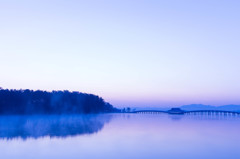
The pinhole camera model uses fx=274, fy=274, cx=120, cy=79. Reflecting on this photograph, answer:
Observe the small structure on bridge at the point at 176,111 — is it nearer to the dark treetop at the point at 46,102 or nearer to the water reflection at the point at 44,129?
the dark treetop at the point at 46,102

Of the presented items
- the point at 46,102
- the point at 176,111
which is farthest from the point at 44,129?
the point at 176,111

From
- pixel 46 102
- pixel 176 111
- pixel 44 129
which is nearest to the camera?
pixel 44 129

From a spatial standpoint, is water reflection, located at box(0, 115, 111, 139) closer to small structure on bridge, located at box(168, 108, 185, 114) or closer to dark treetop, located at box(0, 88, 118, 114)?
dark treetop, located at box(0, 88, 118, 114)

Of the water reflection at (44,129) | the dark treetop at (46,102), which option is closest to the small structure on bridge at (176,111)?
the dark treetop at (46,102)

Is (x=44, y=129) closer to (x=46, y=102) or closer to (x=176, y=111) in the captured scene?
(x=46, y=102)

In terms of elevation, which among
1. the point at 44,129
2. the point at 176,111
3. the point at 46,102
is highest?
the point at 46,102

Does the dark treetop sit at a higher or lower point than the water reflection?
higher

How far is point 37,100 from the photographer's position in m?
59.3

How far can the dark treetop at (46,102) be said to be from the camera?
50.6 metres

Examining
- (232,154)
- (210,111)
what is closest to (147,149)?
(232,154)

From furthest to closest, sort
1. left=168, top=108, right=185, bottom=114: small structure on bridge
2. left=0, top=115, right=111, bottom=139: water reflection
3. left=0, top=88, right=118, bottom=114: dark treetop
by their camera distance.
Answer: left=168, top=108, right=185, bottom=114: small structure on bridge < left=0, top=88, right=118, bottom=114: dark treetop < left=0, top=115, right=111, bottom=139: water reflection

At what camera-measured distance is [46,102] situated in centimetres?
6041

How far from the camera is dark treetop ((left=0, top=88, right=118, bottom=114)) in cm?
5065

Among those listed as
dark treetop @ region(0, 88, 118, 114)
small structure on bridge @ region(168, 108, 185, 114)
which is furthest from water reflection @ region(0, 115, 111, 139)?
small structure on bridge @ region(168, 108, 185, 114)
